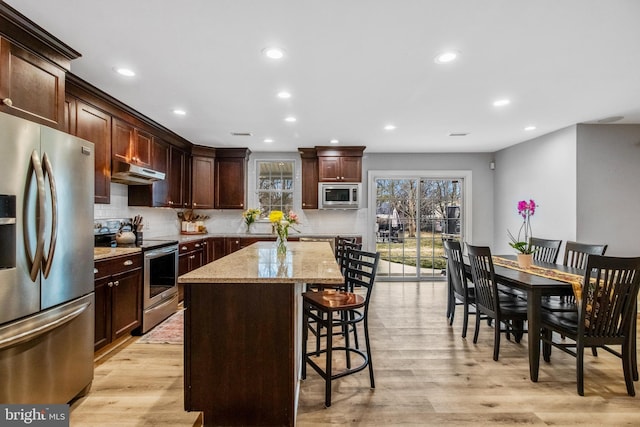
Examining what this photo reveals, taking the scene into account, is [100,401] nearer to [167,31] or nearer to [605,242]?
[167,31]

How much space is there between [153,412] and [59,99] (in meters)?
2.19

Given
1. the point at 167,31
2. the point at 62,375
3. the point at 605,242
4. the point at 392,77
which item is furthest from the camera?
the point at 605,242

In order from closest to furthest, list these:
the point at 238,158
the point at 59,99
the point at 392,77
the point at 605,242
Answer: the point at 59,99
the point at 392,77
the point at 605,242
the point at 238,158

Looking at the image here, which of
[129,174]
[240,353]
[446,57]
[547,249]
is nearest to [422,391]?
[240,353]

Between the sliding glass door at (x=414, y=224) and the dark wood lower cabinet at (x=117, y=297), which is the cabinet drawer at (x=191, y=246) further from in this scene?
the sliding glass door at (x=414, y=224)

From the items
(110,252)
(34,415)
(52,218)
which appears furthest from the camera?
(110,252)

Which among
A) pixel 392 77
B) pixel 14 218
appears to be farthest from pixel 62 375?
pixel 392 77

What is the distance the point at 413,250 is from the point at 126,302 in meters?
4.73

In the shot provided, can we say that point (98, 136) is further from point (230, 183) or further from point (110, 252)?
point (230, 183)

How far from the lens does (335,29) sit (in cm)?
211

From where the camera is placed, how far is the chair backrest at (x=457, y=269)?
3373 millimetres

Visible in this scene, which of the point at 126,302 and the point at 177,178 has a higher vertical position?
the point at 177,178

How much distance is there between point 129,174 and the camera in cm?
351

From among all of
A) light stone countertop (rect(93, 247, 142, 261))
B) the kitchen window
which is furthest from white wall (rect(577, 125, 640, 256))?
light stone countertop (rect(93, 247, 142, 261))
